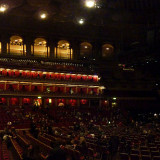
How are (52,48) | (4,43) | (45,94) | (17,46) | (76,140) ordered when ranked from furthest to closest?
(52,48) < (17,46) < (4,43) < (45,94) < (76,140)

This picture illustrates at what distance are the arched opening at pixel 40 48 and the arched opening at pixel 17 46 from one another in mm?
2226

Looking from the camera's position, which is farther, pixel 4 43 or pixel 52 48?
pixel 52 48

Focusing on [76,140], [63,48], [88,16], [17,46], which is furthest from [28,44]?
[76,140]

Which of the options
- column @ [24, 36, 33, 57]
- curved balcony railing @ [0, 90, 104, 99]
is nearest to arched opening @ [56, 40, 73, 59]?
column @ [24, 36, 33, 57]

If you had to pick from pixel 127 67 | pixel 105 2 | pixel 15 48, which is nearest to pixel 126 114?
pixel 127 67

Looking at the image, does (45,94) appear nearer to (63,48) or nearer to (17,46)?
(17,46)

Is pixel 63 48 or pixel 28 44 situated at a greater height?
pixel 28 44

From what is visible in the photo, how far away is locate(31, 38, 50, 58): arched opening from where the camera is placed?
48.4 m

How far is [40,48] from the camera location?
49.2m

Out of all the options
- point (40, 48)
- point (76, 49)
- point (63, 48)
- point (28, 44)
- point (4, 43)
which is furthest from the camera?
point (63, 48)

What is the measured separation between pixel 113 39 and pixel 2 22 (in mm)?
18706

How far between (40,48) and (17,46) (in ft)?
13.2

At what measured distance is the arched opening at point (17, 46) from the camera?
153ft

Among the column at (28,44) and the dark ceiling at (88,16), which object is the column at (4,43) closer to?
the dark ceiling at (88,16)
